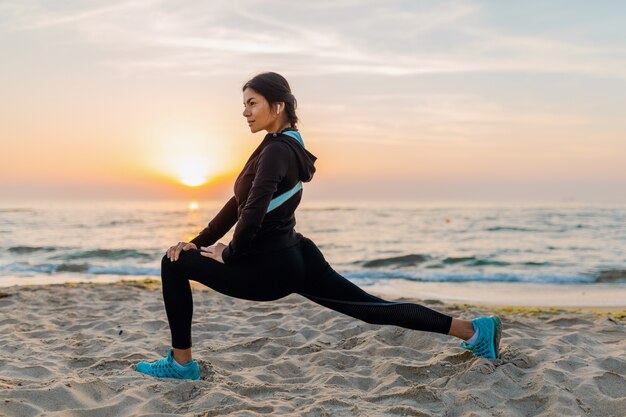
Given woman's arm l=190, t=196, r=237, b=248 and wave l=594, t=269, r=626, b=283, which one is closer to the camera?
woman's arm l=190, t=196, r=237, b=248

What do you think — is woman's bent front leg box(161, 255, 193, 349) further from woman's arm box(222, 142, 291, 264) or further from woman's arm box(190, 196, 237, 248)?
woman's arm box(222, 142, 291, 264)

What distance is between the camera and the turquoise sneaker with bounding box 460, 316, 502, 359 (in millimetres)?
4043

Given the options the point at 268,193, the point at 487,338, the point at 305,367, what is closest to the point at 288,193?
the point at 268,193

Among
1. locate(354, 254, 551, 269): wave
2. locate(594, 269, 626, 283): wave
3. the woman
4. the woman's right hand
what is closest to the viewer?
the woman

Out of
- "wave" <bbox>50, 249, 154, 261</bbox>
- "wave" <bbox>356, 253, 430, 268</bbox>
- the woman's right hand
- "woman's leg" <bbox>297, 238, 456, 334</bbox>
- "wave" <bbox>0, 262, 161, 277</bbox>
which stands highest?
the woman's right hand

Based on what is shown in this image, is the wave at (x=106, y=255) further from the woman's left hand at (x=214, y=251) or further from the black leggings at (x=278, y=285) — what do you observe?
the woman's left hand at (x=214, y=251)

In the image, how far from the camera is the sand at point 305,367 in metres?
3.50

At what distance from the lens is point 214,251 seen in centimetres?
361

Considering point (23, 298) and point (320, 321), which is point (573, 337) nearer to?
point (320, 321)

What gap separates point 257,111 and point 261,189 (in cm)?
54

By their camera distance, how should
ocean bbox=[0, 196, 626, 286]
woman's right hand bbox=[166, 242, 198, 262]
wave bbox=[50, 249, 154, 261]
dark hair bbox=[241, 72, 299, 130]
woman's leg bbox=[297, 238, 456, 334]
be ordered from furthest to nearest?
wave bbox=[50, 249, 154, 261], ocean bbox=[0, 196, 626, 286], woman's leg bbox=[297, 238, 456, 334], woman's right hand bbox=[166, 242, 198, 262], dark hair bbox=[241, 72, 299, 130]

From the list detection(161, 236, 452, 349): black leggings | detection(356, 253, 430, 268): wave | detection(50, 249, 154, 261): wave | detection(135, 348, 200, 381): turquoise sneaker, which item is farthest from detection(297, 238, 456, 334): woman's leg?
detection(50, 249, 154, 261): wave

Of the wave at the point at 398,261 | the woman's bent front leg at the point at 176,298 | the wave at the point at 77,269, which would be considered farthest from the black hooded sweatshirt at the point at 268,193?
the wave at the point at 398,261

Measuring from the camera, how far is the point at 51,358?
180 inches
